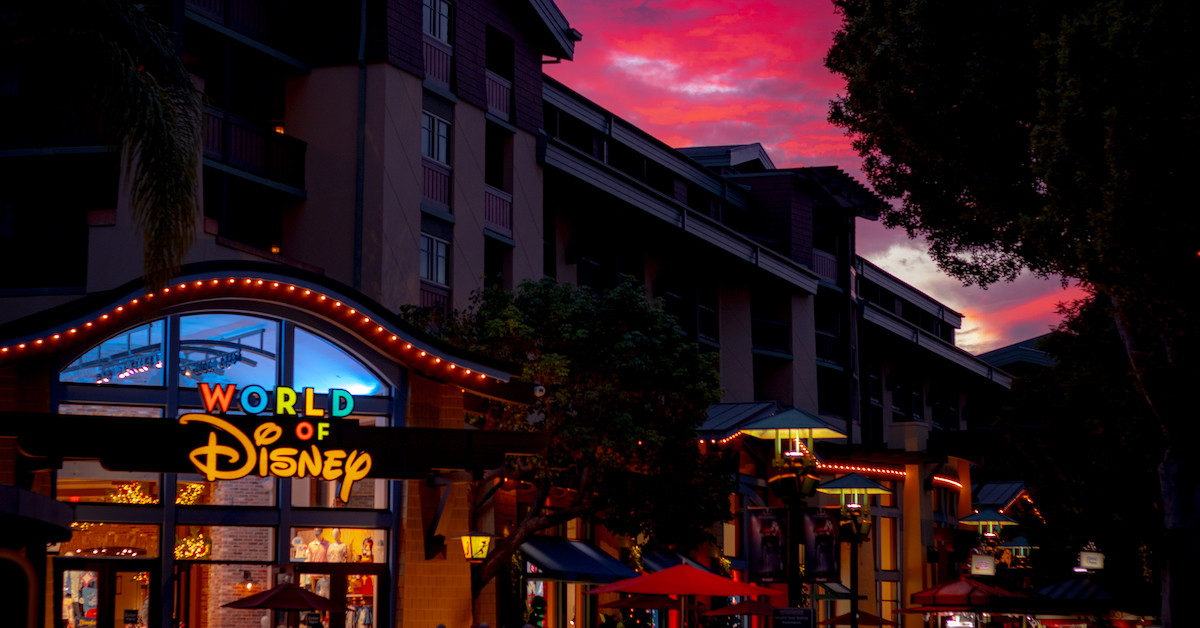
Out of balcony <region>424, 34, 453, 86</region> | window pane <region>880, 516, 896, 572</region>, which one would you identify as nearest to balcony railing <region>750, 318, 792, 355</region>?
window pane <region>880, 516, 896, 572</region>

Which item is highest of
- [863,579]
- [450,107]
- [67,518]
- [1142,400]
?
[450,107]

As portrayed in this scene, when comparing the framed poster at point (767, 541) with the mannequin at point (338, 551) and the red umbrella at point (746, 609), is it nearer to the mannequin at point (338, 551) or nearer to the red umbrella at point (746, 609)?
the red umbrella at point (746, 609)

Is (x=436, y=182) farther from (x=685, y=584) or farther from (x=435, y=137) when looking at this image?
(x=685, y=584)

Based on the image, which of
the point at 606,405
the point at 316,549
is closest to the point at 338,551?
the point at 316,549

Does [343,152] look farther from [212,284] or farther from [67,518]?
[67,518]

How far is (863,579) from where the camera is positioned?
47.2m

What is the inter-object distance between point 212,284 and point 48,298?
244 inches

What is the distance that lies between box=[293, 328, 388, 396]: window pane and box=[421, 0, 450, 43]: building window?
35.5 feet

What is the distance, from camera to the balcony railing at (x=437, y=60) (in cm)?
3065

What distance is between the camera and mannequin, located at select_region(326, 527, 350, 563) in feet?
73.7

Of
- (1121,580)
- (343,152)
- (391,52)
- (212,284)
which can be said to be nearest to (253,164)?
(343,152)

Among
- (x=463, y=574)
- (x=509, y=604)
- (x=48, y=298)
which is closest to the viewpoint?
(x=463, y=574)

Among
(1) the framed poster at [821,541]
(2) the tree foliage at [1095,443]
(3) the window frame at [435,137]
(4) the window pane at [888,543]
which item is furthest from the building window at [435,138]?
(4) the window pane at [888,543]

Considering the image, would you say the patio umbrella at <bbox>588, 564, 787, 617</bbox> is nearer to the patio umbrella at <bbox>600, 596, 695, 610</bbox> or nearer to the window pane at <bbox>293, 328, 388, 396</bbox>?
the patio umbrella at <bbox>600, 596, 695, 610</bbox>
